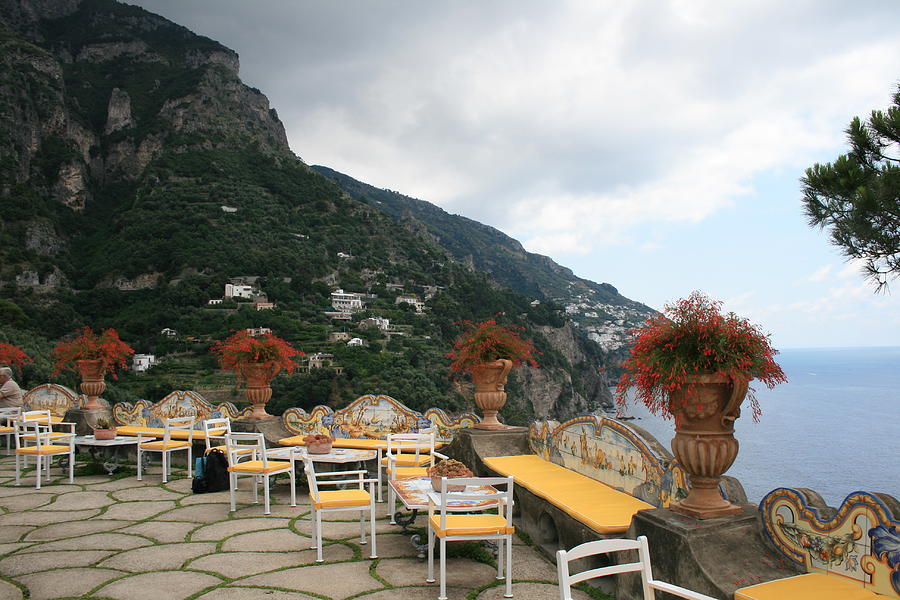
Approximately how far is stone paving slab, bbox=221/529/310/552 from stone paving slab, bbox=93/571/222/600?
0.58 m

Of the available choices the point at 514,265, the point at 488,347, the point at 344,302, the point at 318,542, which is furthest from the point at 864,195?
the point at 514,265

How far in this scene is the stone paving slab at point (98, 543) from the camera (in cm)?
438

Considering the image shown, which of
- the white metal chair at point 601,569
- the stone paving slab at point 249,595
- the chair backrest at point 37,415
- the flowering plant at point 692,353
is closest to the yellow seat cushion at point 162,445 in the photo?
the chair backrest at point 37,415

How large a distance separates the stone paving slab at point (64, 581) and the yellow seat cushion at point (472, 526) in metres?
2.13

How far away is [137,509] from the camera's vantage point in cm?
559

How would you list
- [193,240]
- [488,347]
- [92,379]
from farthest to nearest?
[193,240] → [92,379] → [488,347]

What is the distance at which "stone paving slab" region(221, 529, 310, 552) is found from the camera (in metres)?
4.34

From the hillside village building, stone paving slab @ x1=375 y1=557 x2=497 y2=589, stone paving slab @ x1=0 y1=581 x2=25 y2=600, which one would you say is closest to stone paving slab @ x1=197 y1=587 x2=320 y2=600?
stone paving slab @ x1=375 y1=557 x2=497 y2=589

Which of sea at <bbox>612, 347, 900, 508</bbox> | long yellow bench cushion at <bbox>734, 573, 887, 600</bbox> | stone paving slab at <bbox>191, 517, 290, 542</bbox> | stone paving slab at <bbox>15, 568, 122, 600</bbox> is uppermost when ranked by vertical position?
long yellow bench cushion at <bbox>734, 573, 887, 600</bbox>

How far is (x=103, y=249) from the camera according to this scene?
58.1 meters

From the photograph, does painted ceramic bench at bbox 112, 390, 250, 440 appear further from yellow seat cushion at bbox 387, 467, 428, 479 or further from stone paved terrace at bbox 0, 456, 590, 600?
yellow seat cushion at bbox 387, 467, 428, 479

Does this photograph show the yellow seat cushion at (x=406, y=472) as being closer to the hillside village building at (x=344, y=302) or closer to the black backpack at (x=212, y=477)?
the black backpack at (x=212, y=477)

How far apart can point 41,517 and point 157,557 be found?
2.02m

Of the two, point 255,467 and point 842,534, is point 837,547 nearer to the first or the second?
point 842,534
